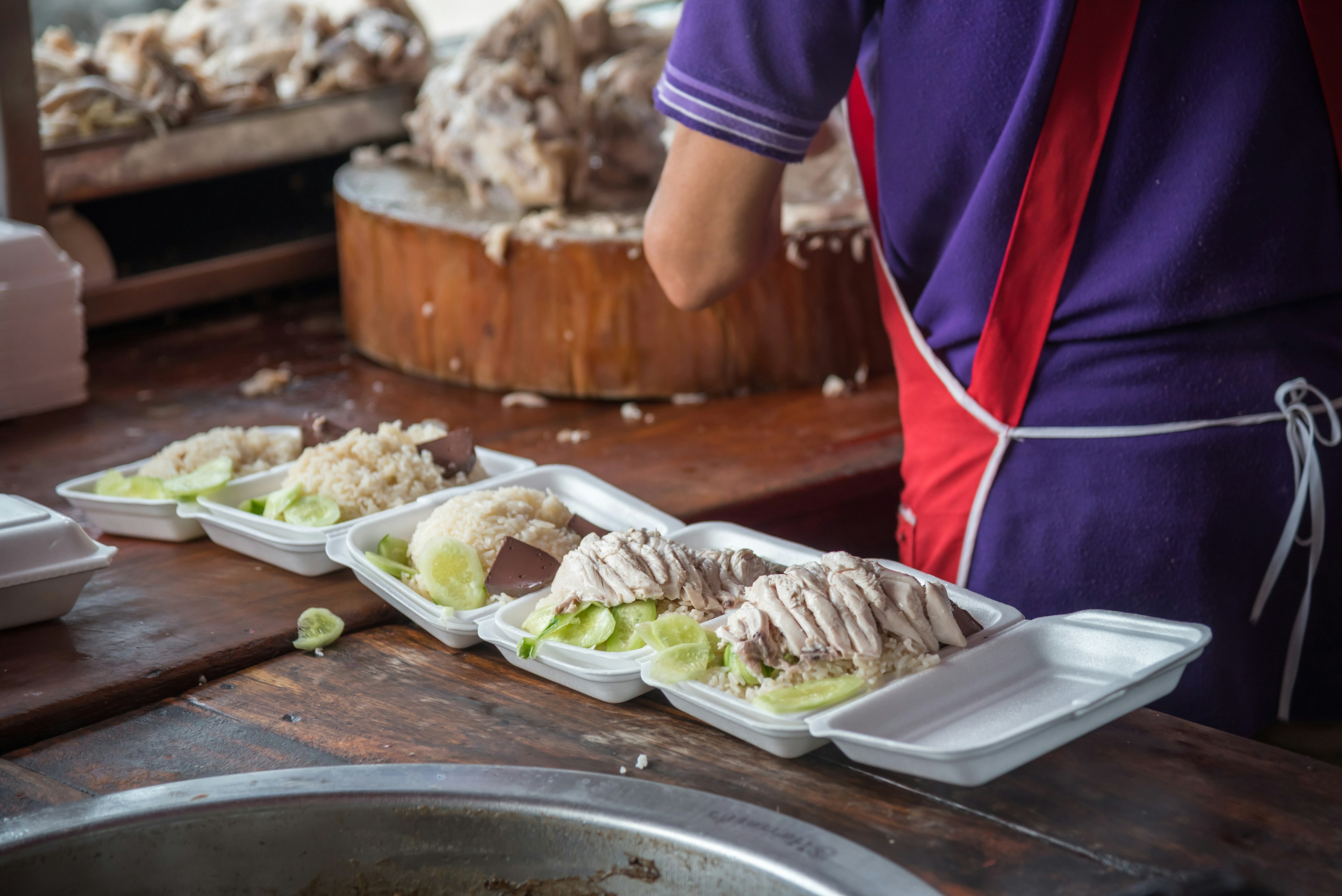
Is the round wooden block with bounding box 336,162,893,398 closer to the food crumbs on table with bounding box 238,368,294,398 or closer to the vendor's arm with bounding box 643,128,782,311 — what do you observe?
the food crumbs on table with bounding box 238,368,294,398

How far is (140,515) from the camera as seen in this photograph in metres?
1.80

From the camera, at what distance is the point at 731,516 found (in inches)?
80.0

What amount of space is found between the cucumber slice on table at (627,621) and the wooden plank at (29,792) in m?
0.50

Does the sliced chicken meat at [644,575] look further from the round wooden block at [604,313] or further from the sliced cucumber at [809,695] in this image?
the round wooden block at [604,313]

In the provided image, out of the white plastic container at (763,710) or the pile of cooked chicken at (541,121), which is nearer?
the white plastic container at (763,710)

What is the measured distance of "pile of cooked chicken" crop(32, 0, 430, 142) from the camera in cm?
286

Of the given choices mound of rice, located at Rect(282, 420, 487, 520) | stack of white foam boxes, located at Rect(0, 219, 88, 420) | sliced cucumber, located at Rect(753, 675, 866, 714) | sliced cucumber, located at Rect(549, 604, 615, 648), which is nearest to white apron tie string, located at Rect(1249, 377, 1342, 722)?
sliced cucumber, located at Rect(753, 675, 866, 714)

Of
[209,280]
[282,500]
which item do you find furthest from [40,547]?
[209,280]

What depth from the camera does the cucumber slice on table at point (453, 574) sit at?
4.68ft

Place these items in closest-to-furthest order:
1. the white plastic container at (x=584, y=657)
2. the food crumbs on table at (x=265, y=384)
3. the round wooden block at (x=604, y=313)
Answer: the white plastic container at (x=584, y=657)
the round wooden block at (x=604, y=313)
the food crumbs on table at (x=265, y=384)

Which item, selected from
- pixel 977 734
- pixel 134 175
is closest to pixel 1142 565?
pixel 977 734

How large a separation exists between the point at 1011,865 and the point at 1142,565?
0.68 meters

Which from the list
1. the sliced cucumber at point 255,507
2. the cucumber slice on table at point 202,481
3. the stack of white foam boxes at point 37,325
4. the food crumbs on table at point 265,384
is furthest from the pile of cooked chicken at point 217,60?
the sliced cucumber at point 255,507

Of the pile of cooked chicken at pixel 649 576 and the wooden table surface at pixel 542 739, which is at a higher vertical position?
the pile of cooked chicken at pixel 649 576
